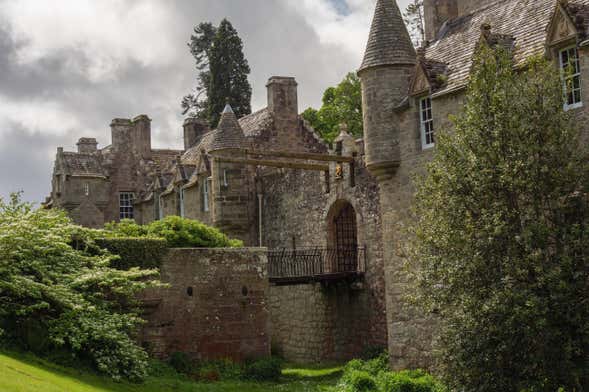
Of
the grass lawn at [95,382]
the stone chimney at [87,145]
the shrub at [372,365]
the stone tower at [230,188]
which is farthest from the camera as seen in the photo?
the stone chimney at [87,145]

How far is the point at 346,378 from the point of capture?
24.6m

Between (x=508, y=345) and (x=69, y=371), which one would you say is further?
(x=69, y=371)

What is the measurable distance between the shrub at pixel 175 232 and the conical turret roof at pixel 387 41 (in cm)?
705

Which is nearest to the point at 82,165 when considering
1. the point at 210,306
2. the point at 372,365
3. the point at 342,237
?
the point at 342,237

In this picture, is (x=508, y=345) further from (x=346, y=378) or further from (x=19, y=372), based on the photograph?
(x=19, y=372)

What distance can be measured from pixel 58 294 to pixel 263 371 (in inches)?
298

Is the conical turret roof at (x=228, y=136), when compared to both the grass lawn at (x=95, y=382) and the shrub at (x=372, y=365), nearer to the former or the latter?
the grass lawn at (x=95, y=382)

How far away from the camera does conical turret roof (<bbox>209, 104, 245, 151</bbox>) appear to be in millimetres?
35312

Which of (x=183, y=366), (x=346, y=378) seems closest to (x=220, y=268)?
(x=183, y=366)

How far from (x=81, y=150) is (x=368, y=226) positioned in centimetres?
3078

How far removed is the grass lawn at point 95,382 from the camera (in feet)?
51.0

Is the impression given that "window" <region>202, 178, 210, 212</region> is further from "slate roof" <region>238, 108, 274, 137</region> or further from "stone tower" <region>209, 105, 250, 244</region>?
"stone tower" <region>209, 105, 250, 244</region>

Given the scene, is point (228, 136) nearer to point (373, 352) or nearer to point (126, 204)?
point (373, 352)

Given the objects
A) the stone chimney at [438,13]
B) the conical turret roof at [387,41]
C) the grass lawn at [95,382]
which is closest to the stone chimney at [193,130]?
the stone chimney at [438,13]
